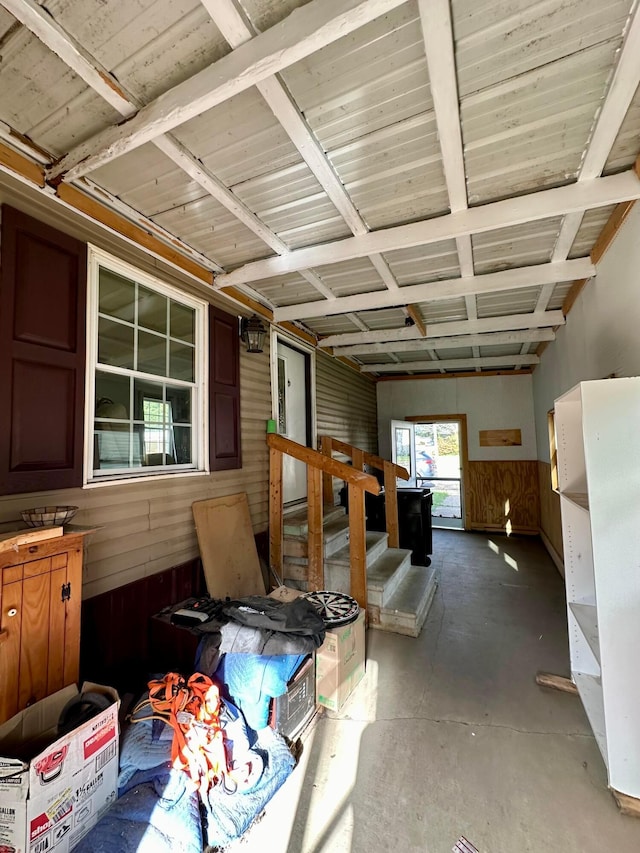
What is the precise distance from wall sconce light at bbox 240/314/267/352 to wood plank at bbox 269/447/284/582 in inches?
40.8

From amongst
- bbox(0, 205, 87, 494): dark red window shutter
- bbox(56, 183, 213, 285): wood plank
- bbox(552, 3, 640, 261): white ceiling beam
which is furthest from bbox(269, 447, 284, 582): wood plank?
bbox(552, 3, 640, 261): white ceiling beam

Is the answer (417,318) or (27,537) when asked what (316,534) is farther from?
(417,318)

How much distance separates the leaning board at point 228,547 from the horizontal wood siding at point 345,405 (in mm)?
2071

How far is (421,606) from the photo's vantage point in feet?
11.1

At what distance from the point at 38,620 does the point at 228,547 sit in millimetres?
1563

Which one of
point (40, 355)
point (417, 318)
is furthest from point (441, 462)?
point (40, 355)

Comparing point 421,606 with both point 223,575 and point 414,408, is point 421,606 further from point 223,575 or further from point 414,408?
point 414,408

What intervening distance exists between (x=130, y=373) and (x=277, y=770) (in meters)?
2.40

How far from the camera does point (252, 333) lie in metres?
3.48

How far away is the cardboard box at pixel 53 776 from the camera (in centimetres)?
123

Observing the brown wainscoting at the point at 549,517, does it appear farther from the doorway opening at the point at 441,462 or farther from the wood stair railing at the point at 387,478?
the wood stair railing at the point at 387,478

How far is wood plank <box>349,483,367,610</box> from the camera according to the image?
3109mm

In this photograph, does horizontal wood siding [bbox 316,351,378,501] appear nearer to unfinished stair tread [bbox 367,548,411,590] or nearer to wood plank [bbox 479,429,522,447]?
unfinished stair tread [bbox 367,548,411,590]

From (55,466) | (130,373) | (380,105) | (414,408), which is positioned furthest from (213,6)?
(414,408)
